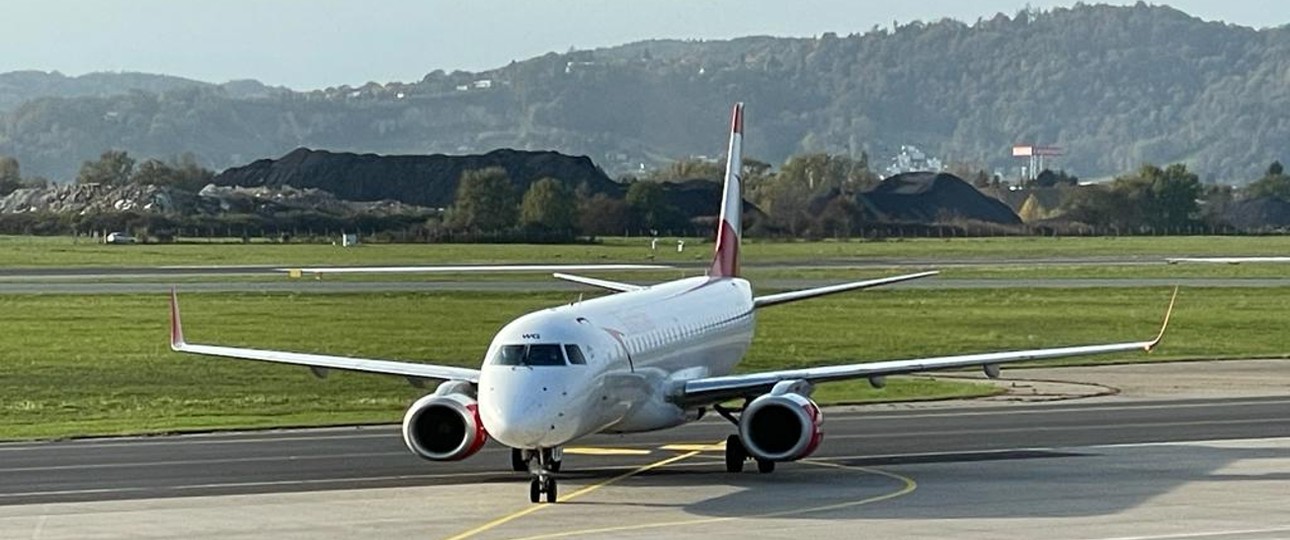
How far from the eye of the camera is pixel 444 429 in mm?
33000

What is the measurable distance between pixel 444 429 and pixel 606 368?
2.76 m

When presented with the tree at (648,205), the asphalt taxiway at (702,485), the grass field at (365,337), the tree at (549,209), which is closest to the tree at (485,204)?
the tree at (549,209)

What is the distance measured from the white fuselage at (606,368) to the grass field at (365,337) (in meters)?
9.25

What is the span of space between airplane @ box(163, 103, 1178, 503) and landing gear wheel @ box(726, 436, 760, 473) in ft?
0.05

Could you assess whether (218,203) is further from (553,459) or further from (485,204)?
(553,459)

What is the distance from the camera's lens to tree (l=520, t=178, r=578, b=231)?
446 feet

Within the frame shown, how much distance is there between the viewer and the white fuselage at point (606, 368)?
30.2 m

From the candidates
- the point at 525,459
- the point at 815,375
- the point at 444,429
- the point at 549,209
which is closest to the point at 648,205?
the point at 549,209

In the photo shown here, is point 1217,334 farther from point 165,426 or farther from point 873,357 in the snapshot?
point 165,426

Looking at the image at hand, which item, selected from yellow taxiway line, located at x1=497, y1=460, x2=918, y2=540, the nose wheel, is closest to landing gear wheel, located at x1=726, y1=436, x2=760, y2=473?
yellow taxiway line, located at x1=497, y1=460, x2=918, y2=540

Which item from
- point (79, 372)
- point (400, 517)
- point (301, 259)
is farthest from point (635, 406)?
point (301, 259)

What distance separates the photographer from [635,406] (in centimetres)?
3344

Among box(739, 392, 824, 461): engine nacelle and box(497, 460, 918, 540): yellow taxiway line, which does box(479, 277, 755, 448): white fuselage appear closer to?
box(739, 392, 824, 461): engine nacelle

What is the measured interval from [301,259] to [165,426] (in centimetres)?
7778
